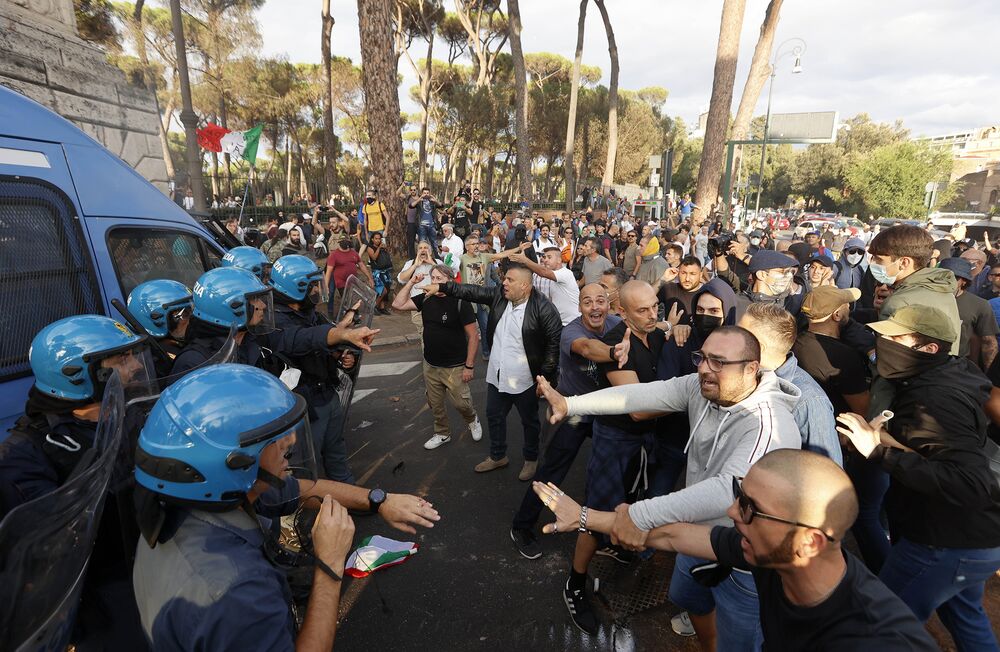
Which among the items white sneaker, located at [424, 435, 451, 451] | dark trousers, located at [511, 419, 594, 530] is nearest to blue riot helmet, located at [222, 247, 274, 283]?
white sneaker, located at [424, 435, 451, 451]

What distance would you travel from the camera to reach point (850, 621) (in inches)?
46.7

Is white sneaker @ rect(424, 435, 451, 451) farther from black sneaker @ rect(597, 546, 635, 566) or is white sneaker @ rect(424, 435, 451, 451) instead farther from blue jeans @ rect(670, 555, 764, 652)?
blue jeans @ rect(670, 555, 764, 652)

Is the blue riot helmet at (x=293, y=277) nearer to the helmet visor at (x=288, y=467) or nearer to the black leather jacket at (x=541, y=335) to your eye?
the black leather jacket at (x=541, y=335)

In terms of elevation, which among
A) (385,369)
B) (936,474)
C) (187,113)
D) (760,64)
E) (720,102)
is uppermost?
(760,64)

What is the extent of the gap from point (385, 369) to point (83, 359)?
5161mm

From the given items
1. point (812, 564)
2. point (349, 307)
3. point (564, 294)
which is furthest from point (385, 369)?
point (812, 564)

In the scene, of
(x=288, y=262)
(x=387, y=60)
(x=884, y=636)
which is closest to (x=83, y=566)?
(x=884, y=636)

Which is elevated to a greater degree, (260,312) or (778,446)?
(260,312)

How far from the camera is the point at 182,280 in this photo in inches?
152

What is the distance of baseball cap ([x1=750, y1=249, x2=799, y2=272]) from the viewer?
425 cm

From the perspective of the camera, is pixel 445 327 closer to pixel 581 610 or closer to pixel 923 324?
pixel 581 610

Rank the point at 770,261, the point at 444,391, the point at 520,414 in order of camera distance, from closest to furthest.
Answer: the point at 520,414 < the point at 770,261 < the point at 444,391

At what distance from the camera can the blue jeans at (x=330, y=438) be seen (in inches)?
135

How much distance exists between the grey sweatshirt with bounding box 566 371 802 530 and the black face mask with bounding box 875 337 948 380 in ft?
1.65
